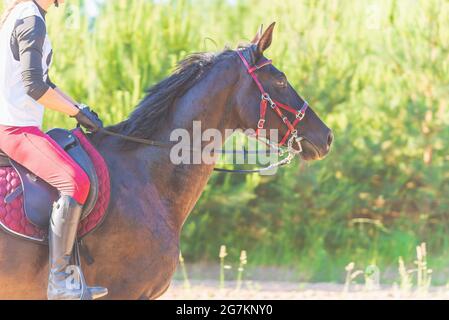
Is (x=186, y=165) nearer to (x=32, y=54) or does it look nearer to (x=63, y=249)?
(x=63, y=249)

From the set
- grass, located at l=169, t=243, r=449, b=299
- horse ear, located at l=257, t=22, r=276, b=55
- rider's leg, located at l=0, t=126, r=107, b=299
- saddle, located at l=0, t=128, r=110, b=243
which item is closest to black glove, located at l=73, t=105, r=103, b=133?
saddle, located at l=0, t=128, r=110, b=243

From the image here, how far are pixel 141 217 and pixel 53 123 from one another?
4001 millimetres

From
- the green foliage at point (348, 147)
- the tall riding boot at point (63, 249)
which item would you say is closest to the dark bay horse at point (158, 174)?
the tall riding boot at point (63, 249)

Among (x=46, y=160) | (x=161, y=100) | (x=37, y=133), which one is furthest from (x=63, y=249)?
(x=161, y=100)

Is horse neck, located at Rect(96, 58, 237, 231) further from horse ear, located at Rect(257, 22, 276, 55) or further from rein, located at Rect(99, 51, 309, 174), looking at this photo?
horse ear, located at Rect(257, 22, 276, 55)

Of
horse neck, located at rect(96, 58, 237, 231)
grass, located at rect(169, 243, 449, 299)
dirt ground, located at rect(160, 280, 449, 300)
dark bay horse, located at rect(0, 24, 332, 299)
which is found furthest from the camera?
dirt ground, located at rect(160, 280, 449, 300)

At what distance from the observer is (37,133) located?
11.8 ft

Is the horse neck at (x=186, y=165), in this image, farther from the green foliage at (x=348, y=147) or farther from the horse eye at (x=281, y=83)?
the green foliage at (x=348, y=147)

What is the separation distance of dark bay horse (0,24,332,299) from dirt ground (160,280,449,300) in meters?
3.26

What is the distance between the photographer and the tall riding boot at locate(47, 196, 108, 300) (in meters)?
3.45

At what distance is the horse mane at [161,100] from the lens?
3984 mm

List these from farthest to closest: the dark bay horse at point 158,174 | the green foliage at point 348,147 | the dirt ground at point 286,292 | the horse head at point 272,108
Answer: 1. the green foliage at point 348,147
2. the dirt ground at point 286,292
3. the horse head at point 272,108
4. the dark bay horse at point 158,174

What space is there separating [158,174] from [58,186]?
65cm

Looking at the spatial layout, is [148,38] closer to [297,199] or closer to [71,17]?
[71,17]
